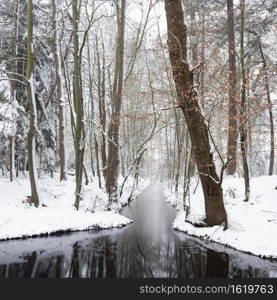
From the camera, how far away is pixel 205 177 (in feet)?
27.4

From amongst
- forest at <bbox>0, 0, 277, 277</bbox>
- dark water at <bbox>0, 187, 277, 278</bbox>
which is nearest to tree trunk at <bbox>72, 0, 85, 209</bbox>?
forest at <bbox>0, 0, 277, 277</bbox>

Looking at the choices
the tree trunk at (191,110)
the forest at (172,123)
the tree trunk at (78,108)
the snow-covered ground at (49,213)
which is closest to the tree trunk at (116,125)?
the forest at (172,123)

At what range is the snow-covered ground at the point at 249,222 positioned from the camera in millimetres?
7246

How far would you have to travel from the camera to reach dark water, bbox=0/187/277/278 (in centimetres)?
614

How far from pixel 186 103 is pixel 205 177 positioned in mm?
2276

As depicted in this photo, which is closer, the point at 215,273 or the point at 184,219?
the point at 215,273

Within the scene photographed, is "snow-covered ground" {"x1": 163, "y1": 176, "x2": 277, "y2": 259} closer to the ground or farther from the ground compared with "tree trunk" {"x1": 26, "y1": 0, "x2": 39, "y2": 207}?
closer to the ground

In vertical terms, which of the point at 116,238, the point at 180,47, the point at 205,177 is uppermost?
the point at 180,47

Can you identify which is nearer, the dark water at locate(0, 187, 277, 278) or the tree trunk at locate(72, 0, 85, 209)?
the dark water at locate(0, 187, 277, 278)

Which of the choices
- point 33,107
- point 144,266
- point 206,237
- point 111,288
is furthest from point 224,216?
point 33,107

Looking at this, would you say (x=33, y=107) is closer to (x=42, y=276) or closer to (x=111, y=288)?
(x=42, y=276)

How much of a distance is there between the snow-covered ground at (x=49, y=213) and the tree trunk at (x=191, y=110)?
4.31 m

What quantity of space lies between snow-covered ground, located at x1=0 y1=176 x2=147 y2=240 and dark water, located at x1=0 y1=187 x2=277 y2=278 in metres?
0.53

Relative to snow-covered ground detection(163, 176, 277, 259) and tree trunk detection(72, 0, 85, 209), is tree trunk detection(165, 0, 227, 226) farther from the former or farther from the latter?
tree trunk detection(72, 0, 85, 209)
